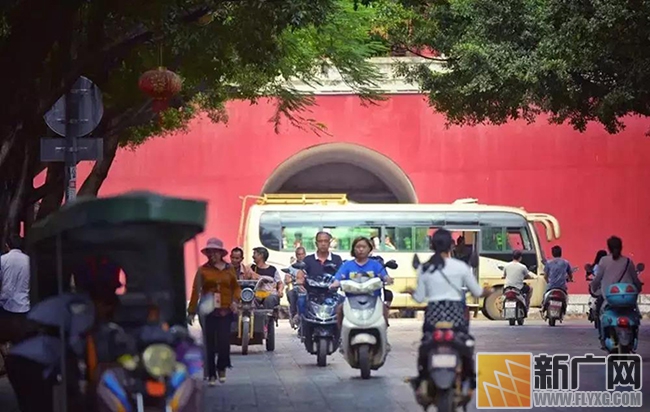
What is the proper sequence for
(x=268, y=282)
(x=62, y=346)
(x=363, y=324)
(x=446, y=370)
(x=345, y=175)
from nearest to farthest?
(x=62, y=346)
(x=446, y=370)
(x=363, y=324)
(x=268, y=282)
(x=345, y=175)

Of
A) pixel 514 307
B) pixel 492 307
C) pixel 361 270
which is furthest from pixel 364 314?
pixel 492 307

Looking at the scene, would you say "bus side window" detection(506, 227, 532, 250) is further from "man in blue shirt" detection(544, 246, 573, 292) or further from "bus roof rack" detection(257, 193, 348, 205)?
"man in blue shirt" detection(544, 246, 573, 292)

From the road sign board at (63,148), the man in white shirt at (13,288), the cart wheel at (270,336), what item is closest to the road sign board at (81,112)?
the road sign board at (63,148)

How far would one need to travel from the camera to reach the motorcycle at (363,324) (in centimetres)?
1530

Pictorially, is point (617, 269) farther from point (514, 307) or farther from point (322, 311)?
point (514, 307)

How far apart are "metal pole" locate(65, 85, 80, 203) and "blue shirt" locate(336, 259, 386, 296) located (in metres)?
2.91

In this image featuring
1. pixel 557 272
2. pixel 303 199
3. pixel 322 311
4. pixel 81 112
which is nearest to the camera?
pixel 81 112

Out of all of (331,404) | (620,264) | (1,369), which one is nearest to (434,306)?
(331,404)

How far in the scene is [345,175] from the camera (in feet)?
118

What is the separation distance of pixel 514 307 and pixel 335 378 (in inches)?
476

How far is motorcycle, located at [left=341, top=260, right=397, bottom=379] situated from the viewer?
1530cm

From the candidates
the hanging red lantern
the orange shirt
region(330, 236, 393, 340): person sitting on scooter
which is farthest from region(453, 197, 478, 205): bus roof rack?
the orange shirt

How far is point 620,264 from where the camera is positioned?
15.7 m

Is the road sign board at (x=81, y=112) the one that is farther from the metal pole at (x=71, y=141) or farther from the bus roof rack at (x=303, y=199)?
the bus roof rack at (x=303, y=199)
